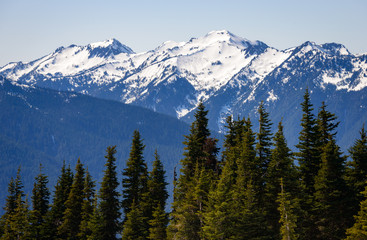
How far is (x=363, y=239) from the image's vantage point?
157ft

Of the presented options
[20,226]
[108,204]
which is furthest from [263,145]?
[20,226]

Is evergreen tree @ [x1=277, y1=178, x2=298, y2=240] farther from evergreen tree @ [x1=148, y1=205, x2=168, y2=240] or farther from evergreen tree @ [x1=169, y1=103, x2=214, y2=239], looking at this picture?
evergreen tree @ [x1=148, y1=205, x2=168, y2=240]

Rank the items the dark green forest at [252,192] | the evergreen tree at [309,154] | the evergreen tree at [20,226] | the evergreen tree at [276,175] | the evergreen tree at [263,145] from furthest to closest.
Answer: the evergreen tree at [20,226] → the evergreen tree at [309,154] → the evergreen tree at [263,145] → the evergreen tree at [276,175] → the dark green forest at [252,192]

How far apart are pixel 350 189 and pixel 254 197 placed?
10015 mm

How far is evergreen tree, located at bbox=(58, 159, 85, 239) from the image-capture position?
76.3m

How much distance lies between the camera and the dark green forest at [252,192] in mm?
52750

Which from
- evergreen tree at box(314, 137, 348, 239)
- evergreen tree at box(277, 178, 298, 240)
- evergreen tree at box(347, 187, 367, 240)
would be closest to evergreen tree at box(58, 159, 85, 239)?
evergreen tree at box(314, 137, 348, 239)

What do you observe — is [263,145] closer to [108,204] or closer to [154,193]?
[154,193]

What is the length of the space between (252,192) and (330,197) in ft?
29.0

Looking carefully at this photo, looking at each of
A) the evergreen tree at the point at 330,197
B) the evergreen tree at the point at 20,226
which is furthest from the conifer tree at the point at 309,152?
the evergreen tree at the point at 20,226

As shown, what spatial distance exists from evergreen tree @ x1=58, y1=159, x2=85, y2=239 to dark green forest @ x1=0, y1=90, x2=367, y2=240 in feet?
1.84

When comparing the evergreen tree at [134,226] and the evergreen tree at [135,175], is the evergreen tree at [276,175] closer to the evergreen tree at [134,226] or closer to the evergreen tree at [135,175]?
the evergreen tree at [134,226]

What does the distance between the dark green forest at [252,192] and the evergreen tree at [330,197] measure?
0.10 metres

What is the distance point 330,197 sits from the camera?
57.9m
